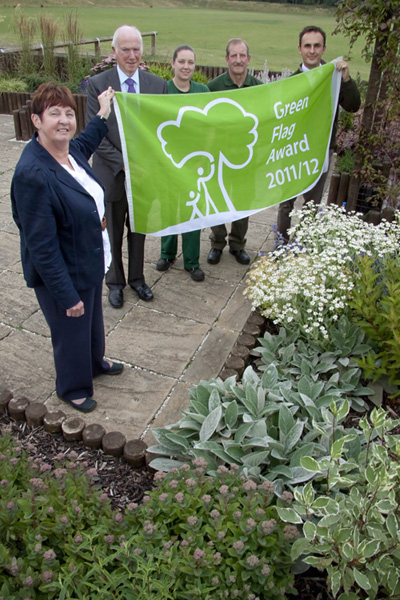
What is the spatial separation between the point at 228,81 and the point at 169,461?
10.8 feet

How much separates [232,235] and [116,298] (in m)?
1.41

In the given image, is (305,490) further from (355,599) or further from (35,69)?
(35,69)

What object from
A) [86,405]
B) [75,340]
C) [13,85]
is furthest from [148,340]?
[13,85]

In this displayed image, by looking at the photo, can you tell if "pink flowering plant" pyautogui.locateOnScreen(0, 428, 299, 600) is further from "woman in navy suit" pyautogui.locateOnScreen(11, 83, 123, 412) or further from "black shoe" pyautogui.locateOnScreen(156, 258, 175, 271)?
"black shoe" pyautogui.locateOnScreen(156, 258, 175, 271)

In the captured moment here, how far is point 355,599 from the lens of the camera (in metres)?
1.95

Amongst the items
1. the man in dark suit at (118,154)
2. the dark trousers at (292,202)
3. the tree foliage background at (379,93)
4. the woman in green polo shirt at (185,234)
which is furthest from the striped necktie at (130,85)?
the tree foliage background at (379,93)

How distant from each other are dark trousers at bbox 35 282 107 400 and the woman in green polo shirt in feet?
5.02

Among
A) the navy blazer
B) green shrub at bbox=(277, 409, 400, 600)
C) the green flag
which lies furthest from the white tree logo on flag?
green shrub at bbox=(277, 409, 400, 600)

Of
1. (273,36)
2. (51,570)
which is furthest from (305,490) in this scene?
(273,36)

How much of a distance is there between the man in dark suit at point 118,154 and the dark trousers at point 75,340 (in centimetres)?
100

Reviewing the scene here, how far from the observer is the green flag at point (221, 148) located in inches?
155

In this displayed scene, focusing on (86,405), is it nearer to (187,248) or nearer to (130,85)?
(187,248)

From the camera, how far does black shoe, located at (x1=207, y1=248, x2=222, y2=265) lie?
200 inches

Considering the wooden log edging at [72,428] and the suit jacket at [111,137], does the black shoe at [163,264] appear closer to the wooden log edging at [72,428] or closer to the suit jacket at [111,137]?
the suit jacket at [111,137]
